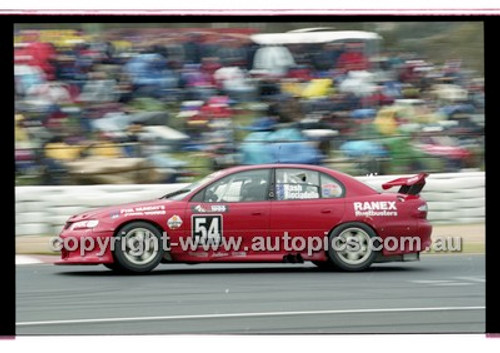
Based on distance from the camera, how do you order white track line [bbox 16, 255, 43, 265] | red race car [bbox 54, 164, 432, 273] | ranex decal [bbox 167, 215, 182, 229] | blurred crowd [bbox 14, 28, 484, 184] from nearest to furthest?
white track line [bbox 16, 255, 43, 265]
blurred crowd [bbox 14, 28, 484, 184]
red race car [bbox 54, 164, 432, 273]
ranex decal [bbox 167, 215, 182, 229]

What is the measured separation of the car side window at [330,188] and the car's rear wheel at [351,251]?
0.26m

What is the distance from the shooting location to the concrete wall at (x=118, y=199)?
23.9 ft

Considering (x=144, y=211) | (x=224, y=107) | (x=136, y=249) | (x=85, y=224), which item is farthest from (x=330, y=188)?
(x=85, y=224)

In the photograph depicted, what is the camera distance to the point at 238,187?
7.81m

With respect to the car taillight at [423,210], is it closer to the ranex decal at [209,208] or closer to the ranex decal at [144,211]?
the ranex decal at [209,208]

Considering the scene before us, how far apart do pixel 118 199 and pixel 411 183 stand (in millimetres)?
1914

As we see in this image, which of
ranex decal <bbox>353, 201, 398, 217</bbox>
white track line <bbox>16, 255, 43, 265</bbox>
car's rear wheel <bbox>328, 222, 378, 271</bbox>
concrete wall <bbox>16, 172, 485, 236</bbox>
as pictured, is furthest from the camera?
ranex decal <bbox>353, 201, 398, 217</bbox>

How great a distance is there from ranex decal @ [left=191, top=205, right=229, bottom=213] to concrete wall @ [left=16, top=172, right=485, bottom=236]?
0.25 m

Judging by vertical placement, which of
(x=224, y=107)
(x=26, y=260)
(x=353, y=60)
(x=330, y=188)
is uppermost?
(x=353, y=60)

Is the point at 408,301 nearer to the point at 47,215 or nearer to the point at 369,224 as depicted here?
the point at 369,224

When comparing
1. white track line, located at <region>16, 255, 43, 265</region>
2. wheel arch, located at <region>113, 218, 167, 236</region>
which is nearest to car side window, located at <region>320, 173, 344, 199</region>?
wheel arch, located at <region>113, 218, 167, 236</region>

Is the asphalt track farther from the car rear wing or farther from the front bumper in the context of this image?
the car rear wing

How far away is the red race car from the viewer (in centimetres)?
759

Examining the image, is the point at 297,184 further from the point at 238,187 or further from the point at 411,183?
the point at 411,183
